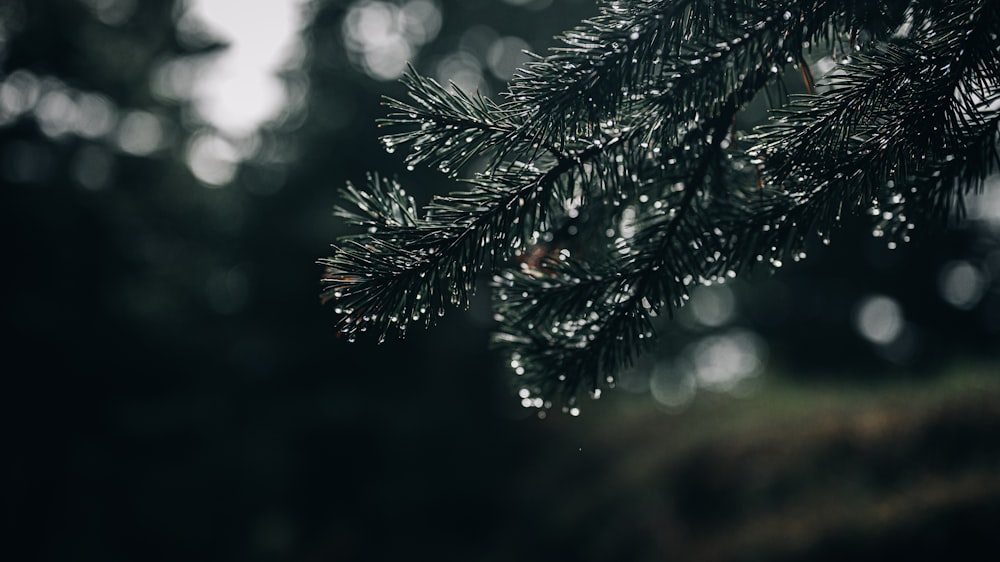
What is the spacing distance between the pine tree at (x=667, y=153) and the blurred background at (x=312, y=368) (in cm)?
404

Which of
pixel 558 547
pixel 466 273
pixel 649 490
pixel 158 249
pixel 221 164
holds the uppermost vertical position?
pixel 221 164

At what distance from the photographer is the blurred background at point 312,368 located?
6.10 metres

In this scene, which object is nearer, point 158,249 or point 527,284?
point 527,284

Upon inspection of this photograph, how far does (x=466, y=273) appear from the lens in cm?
162

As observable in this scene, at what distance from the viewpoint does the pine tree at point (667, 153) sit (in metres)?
1.51

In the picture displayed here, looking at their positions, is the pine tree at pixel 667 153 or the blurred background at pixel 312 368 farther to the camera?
the blurred background at pixel 312 368

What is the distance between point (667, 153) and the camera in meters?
1.70

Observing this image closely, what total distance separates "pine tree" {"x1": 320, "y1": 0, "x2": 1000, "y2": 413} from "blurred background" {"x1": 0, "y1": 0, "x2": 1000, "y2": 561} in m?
4.04

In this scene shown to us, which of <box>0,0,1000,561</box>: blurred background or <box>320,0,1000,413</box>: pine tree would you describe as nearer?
<box>320,0,1000,413</box>: pine tree

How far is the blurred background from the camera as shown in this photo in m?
6.10

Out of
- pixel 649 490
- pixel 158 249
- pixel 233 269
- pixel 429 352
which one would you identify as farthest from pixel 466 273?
pixel 233 269

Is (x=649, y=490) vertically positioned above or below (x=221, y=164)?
below

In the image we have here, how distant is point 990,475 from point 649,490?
288cm

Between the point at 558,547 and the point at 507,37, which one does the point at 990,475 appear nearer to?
the point at 558,547
